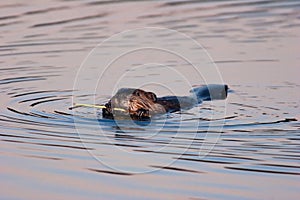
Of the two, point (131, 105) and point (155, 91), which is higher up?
point (131, 105)

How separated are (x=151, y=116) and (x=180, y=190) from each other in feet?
9.95

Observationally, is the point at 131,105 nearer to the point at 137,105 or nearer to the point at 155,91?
the point at 137,105

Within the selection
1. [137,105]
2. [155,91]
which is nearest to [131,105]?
[137,105]

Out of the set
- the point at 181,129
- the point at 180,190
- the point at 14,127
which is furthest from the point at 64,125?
the point at 180,190

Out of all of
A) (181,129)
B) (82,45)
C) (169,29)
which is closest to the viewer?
(181,129)

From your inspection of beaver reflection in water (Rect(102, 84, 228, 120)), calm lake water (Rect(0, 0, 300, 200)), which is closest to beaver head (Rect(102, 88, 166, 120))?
beaver reflection in water (Rect(102, 84, 228, 120))

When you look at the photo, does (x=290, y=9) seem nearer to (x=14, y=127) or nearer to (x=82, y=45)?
(x=82, y=45)

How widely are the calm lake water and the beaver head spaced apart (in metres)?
0.15

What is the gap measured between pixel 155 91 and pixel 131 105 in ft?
6.16

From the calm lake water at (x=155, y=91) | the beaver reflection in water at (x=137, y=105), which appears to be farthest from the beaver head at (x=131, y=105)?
the calm lake water at (x=155, y=91)

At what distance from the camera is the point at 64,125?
9227 mm

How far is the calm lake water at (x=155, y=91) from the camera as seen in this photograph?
707 cm

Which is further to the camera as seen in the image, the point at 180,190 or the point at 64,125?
the point at 64,125

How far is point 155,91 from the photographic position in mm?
11500
